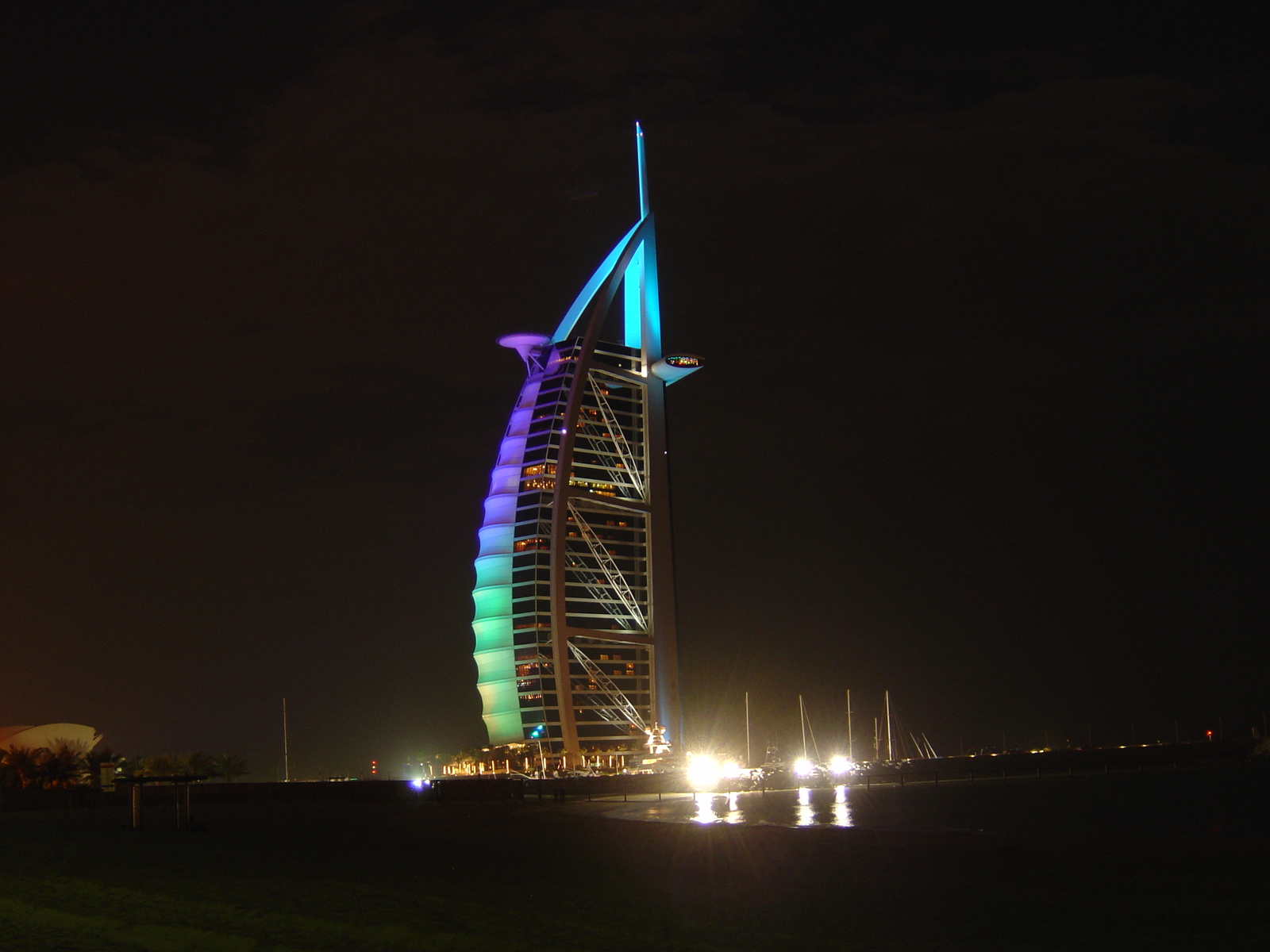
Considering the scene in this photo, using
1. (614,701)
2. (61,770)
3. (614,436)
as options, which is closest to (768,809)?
(61,770)

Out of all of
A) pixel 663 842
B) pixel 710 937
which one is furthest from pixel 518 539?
pixel 710 937

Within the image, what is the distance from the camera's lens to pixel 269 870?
2025 cm

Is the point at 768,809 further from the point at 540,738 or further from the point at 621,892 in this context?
the point at 540,738

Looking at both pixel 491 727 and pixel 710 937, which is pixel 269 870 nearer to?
pixel 710 937

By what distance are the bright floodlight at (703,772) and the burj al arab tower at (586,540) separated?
14.0ft

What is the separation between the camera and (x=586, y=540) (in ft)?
284

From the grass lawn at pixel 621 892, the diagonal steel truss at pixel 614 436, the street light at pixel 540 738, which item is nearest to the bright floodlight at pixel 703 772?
the street light at pixel 540 738

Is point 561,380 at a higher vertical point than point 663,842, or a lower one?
higher

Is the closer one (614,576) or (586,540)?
(586,540)

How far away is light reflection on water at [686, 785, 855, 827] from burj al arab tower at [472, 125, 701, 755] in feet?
78.3

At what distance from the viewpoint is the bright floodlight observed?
74025 millimetres

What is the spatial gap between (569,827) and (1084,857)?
14.4 metres

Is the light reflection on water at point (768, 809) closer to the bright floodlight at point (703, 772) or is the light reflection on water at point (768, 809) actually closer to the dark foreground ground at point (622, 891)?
the dark foreground ground at point (622, 891)

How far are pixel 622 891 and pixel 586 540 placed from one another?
224 ft
